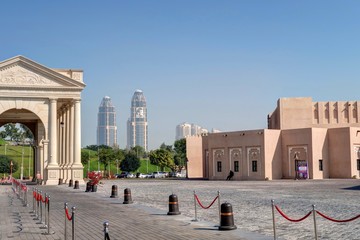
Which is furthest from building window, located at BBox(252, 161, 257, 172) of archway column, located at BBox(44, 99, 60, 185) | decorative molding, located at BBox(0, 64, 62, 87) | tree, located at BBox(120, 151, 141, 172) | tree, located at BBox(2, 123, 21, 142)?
tree, located at BBox(2, 123, 21, 142)

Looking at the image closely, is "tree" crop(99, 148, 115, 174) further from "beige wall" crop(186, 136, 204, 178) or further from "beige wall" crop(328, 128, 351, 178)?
"beige wall" crop(328, 128, 351, 178)

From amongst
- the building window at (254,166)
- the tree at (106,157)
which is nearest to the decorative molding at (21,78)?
the building window at (254,166)

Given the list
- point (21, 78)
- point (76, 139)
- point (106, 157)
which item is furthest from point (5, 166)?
point (21, 78)

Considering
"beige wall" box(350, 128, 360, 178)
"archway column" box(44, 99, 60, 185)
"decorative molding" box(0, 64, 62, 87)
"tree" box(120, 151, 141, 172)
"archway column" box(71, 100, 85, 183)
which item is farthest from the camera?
"tree" box(120, 151, 141, 172)

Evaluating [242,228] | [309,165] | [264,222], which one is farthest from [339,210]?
[309,165]

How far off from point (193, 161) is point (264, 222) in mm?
70642

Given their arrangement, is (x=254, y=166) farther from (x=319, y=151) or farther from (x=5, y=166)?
(x=5, y=166)

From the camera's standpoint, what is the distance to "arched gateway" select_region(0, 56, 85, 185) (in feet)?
164

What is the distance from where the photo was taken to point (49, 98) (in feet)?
168

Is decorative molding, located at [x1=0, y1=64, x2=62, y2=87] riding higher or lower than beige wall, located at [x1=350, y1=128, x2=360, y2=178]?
higher

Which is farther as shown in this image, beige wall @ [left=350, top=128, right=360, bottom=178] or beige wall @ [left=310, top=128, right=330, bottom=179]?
beige wall @ [left=310, top=128, right=330, bottom=179]

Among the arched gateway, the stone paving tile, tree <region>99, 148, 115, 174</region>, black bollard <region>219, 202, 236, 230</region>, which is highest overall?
the arched gateway

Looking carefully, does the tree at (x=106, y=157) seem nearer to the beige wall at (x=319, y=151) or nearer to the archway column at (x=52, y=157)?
the beige wall at (x=319, y=151)

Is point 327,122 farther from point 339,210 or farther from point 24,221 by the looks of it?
point 24,221
